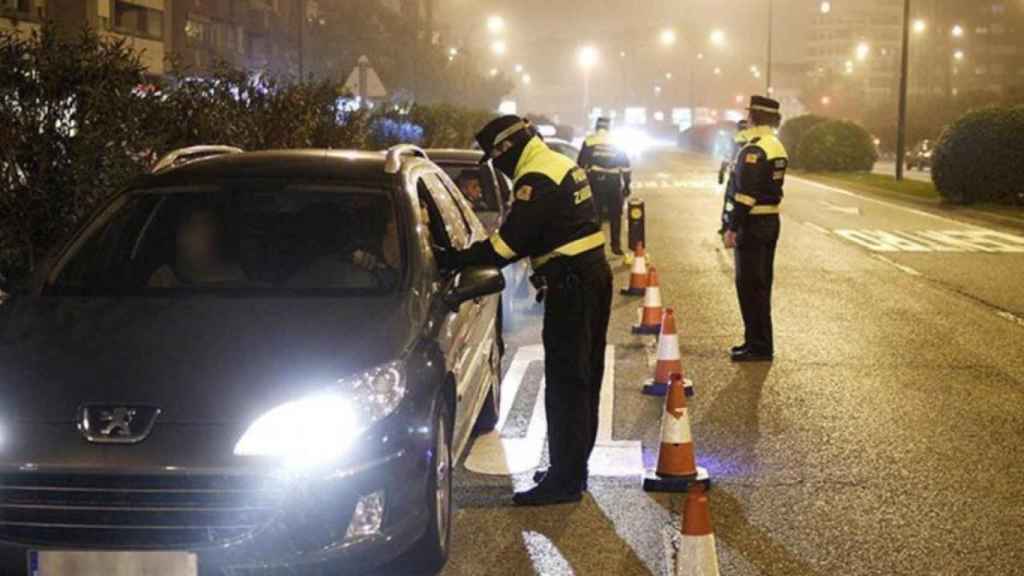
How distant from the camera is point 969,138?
29.1 metres

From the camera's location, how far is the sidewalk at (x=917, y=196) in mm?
26609

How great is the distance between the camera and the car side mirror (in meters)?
6.09

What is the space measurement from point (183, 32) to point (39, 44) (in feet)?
176

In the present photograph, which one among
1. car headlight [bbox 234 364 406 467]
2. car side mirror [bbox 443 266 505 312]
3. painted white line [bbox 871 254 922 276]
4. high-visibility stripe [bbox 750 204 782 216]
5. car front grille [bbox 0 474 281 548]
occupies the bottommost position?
painted white line [bbox 871 254 922 276]

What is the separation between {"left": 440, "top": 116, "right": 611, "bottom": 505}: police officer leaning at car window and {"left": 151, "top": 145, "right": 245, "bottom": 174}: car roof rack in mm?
1510

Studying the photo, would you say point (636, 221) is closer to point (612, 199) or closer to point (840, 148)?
point (612, 199)

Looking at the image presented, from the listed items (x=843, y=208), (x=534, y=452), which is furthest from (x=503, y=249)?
(x=843, y=208)

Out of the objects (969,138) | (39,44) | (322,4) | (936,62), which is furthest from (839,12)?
(39,44)

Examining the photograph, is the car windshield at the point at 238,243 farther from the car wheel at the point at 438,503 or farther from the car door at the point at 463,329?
the car wheel at the point at 438,503

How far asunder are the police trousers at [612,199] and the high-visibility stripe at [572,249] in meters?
12.9

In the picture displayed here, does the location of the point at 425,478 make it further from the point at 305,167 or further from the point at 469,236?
the point at 469,236

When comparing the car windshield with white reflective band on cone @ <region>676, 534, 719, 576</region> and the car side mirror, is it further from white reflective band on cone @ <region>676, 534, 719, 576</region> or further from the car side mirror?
white reflective band on cone @ <region>676, 534, 719, 576</region>

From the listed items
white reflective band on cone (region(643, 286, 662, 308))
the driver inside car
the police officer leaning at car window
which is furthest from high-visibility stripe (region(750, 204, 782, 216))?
the driver inside car

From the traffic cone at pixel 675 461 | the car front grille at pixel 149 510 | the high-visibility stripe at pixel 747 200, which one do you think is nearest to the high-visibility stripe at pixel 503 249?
the traffic cone at pixel 675 461
